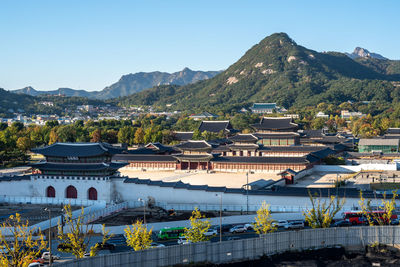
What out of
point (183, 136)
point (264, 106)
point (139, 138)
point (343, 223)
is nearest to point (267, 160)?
point (343, 223)

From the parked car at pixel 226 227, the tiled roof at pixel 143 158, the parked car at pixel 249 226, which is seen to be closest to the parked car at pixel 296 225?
the parked car at pixel 249 226

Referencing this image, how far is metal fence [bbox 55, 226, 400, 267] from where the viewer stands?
78.7ft

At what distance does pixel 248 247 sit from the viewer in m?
26.7

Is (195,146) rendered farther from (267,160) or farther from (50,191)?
(50,191)

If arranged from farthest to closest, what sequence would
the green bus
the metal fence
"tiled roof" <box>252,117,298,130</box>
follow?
"tiled roof" <box>252,117,298,130</box>, the green bus, the metal fence

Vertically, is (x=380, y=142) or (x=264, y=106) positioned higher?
(x=264, y=106)

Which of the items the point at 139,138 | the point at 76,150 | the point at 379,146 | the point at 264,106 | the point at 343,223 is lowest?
the point at 343,223

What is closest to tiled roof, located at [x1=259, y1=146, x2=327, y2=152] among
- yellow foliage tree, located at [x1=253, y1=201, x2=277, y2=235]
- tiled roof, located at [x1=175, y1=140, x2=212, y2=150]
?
tiled roof, located at [x1=175, y1=140, x2=212, y2=150]

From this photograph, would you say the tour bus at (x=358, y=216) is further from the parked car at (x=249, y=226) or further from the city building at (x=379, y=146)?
the city building at (x=379, y=146)

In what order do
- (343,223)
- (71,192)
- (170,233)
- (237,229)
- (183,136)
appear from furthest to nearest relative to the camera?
(183,136), (71,192), (343,223), (237,229), (170,233)

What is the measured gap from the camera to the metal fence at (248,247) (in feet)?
Answer: 78.7

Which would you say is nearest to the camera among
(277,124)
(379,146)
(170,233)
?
(170,233)

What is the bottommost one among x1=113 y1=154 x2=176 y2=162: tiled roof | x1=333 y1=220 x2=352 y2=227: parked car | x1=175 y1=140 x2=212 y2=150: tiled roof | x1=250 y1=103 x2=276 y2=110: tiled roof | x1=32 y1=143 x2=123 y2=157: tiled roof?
x1=333 y1=220 x2=352 y2=227: parked car

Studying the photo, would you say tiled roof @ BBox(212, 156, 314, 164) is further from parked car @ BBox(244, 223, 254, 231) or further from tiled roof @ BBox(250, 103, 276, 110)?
tiled roof @ BBox(250, 103, 276, 110)
